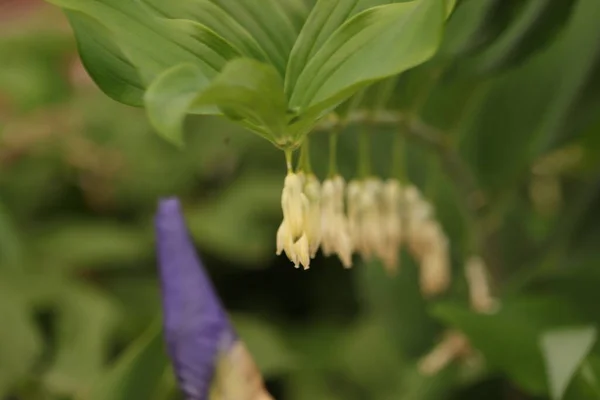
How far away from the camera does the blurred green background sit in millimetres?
469

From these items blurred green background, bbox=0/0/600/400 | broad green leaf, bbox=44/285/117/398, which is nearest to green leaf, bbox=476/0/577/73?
blurred green background, bbox=0/0/600/400

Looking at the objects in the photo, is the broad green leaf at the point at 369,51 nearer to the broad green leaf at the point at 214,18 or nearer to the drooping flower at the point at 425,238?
the broad green leaf at the point at 214,18

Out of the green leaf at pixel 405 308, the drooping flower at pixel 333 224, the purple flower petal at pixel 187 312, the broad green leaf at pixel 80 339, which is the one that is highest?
the drooping flower at pixel 333 224

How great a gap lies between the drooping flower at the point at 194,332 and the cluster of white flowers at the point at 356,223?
0.06 metres

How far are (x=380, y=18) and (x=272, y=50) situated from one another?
0.05 m

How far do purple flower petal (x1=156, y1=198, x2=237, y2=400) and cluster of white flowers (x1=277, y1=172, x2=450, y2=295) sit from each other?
0.20 ft

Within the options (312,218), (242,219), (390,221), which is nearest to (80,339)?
(242,219)

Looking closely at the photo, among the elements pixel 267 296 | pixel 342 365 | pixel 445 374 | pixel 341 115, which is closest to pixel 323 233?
pixel 341 115

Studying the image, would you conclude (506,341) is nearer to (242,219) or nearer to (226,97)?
(226,97)

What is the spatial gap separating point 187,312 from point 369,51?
0.16 meters

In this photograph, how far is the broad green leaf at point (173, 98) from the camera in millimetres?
228

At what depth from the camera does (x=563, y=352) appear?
435 mm

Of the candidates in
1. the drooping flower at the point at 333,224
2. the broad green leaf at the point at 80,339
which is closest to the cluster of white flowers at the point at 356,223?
the drooping flower at the point at 333,224

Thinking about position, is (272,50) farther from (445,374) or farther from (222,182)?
(222,182)
